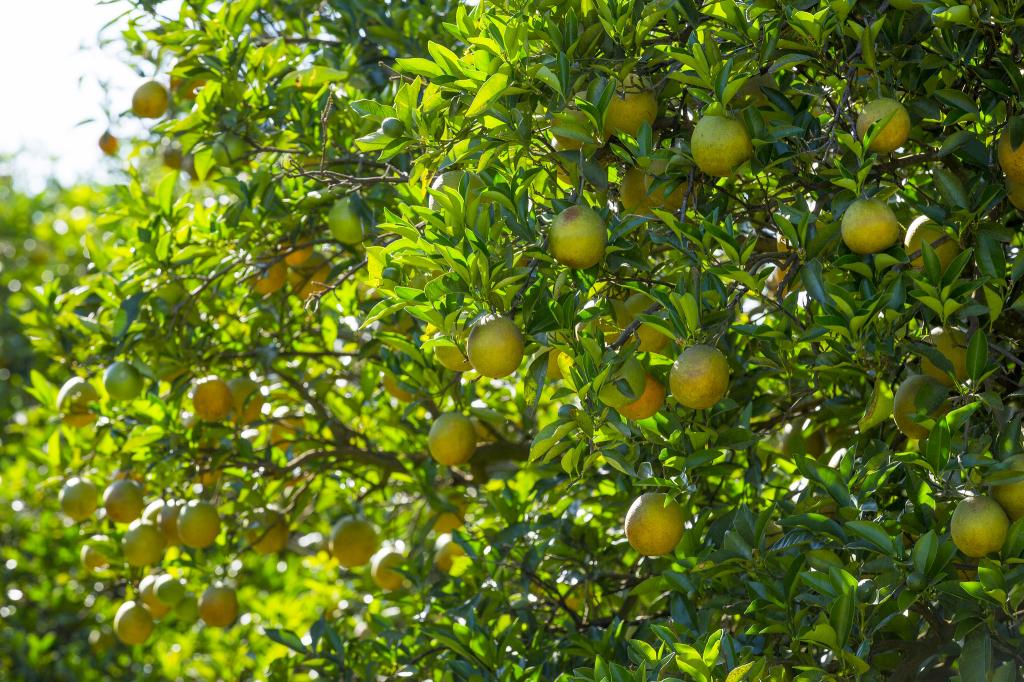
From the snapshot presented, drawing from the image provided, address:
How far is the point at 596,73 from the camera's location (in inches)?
78.1

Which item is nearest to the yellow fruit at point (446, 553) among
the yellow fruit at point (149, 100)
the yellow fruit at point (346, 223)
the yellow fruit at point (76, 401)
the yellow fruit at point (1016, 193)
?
the yellow fruit at point (346, 223)

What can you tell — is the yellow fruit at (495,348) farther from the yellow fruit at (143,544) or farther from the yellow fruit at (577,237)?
the yellow fruit at (143,544)

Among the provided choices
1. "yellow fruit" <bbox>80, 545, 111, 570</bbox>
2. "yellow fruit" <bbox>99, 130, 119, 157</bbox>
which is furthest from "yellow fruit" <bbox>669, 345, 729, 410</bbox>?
"yellow fruit" <bbox>99, 130, 119, 157</bbox>

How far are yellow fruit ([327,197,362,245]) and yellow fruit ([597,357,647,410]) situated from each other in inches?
43.8

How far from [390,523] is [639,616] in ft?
4.14

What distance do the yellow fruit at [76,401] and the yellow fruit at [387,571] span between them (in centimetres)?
98

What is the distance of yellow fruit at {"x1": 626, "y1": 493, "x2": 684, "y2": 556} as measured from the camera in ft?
6.36

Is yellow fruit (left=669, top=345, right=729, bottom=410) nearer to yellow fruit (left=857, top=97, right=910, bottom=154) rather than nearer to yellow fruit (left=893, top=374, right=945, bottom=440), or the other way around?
yellow fruit (left=893, top=374, right=945, bottom=440)

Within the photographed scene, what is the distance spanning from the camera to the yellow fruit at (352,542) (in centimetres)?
335

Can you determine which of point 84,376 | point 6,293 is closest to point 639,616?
point 84,376

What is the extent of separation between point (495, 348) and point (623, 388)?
0.23 m

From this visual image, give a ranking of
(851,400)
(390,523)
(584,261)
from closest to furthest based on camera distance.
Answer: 1. (584,261)
2. (851,400)
3. (390,523)

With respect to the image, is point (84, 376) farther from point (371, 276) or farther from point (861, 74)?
point (861, 74)

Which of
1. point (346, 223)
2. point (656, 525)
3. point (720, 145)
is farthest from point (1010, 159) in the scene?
point (346, 223)
